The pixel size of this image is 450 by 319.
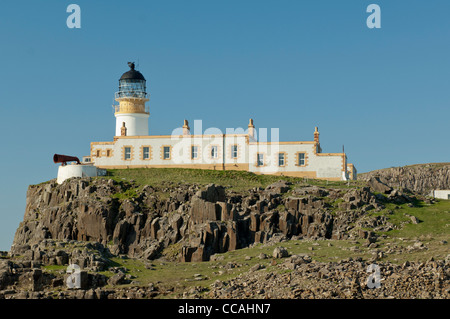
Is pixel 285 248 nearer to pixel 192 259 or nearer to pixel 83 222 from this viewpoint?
pixel 192 259

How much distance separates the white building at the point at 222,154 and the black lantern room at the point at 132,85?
8.17 metres

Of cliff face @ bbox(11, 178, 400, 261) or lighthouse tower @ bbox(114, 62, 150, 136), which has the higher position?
lighthouse tower @ bbox(114, 62, 150, 136)

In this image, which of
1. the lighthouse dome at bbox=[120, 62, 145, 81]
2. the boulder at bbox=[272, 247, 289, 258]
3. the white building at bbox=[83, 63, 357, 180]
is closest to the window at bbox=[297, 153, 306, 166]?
the white building at bbox=[83, 63, 357, 180]

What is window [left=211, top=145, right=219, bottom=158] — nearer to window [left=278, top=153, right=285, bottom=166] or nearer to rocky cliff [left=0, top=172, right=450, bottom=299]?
window [left=278, top=153, right=285, bottom=166]

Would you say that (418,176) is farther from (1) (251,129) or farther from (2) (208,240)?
(2) (208,240)

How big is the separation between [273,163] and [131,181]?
1742cm

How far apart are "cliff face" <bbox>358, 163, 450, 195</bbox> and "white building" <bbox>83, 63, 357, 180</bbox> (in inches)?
2203

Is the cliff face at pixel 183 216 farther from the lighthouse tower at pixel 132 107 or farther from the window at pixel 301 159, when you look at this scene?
the lighthouse tower at pixel 132 107

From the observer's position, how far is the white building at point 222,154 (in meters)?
98.8

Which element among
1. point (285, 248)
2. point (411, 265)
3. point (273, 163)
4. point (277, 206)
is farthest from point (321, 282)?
point (273, 163)

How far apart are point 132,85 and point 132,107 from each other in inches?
141

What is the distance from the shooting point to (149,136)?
102 metres

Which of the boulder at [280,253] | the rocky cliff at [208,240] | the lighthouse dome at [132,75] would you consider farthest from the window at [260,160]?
the boulder at [280,253]

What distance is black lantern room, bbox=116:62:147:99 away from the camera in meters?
109
